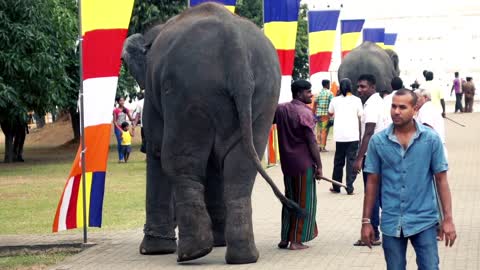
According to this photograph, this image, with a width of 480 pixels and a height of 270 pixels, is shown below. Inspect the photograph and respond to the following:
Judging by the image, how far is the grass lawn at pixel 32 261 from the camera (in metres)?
11.7

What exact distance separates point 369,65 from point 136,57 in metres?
14.5

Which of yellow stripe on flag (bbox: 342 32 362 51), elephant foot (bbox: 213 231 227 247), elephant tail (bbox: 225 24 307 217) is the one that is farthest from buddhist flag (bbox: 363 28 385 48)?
elephant tail (bbox: 225 24 307 217)

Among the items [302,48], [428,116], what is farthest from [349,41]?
[428,116]

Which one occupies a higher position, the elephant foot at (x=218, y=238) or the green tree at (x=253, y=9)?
the elephant foot at (x=218, y=238)

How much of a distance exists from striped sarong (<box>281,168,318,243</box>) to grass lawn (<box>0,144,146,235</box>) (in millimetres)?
3193

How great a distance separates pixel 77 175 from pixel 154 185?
0.97 meters

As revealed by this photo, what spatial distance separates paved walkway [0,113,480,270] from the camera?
11.2 metres

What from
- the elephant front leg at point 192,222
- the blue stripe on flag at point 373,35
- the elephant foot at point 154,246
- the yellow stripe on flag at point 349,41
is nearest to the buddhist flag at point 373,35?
the blue stripe on flag at point 373,35

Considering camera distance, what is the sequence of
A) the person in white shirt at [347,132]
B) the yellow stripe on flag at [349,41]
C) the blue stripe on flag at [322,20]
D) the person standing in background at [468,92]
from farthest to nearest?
the person standing in background at [468,92] < the yellow stripe on flag at [349,41] < the blue stripe on flag at [322,20] < the person in white shirt at [347,132]

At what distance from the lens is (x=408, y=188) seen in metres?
8.06

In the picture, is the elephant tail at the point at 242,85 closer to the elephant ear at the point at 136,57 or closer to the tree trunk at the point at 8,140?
the elephant ear at the point at 136,57

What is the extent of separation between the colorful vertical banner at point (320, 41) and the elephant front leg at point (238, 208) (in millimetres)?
12467

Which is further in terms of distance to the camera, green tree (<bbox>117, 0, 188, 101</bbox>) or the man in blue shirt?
green tree (<bbox>117, 0, 188, 101</bbox>)

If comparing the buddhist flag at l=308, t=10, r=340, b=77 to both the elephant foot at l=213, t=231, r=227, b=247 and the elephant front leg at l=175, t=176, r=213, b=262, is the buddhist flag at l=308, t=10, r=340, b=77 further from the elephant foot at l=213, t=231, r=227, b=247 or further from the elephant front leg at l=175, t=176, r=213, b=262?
the elephant front leg at l=175, t=176, r=213, b=262
